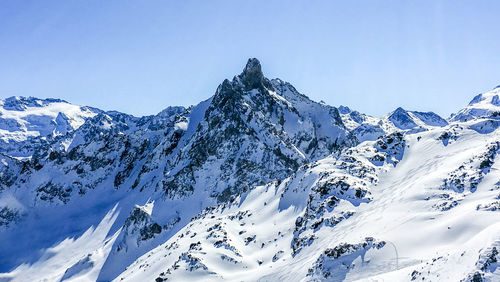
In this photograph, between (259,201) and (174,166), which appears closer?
(259,201)

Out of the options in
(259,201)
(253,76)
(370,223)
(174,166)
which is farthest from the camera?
(253,76)

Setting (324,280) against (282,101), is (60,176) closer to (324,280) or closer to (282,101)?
(282,101)

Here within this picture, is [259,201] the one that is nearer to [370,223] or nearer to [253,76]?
[370,223]

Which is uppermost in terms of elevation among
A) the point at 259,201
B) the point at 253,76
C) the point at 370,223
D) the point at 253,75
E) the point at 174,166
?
the point at 253,75

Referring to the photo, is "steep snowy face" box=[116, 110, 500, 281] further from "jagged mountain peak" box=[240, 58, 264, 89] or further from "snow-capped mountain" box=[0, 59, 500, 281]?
"jagged mountain peak" box=[240, 58, 264, 89]

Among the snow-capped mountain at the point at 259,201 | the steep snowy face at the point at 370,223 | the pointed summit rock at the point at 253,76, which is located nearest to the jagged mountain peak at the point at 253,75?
the pointed summit rock at the point at 253,76

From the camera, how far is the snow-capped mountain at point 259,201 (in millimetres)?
26188

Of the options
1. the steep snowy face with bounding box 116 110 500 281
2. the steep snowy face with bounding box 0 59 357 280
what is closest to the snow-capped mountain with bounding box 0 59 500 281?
the steep snowy face with bounding box 116 110 500 281

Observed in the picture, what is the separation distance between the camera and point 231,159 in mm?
83875

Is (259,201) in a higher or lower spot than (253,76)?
lower

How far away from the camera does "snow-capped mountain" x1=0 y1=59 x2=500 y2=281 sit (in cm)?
2619

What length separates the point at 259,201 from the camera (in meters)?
56.0

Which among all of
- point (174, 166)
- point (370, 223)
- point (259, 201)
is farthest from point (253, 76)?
point (370, 223)

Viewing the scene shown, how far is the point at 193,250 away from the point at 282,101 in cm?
7761
